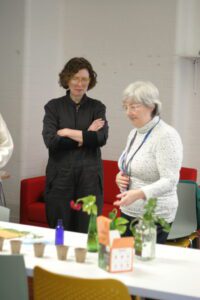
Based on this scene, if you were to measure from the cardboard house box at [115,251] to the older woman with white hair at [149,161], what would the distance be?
46 centimetres

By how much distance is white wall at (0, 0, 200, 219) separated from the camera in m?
5.48

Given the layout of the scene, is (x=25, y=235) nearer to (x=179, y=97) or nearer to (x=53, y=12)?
(x=179, y=97)

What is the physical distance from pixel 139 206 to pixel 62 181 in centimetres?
91

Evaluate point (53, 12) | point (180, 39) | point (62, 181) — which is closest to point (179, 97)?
point (180, 39)

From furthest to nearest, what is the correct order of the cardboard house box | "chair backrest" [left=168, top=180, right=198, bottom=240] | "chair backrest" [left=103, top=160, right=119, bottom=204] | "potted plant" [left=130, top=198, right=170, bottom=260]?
"chair backrest" [left=103, top=160, right=119, bottom=204]
"chair backrest" [left=168, top=180, right=198, bottom=240]
"potted plant" [left=130, top=198, right=170, bottom=260]
the cardboard house box

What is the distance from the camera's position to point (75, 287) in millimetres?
1954

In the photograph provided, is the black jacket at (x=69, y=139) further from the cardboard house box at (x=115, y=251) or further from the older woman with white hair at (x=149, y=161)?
the cardboard house box at (x=115, y=251)

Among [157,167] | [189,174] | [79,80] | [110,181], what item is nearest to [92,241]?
[157,167]

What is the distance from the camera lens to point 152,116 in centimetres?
305

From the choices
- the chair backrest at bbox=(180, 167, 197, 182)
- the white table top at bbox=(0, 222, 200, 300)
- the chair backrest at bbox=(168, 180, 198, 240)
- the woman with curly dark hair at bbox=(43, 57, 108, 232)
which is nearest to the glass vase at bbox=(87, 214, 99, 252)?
the white table top at bbox=(0, 222, 200, 300)

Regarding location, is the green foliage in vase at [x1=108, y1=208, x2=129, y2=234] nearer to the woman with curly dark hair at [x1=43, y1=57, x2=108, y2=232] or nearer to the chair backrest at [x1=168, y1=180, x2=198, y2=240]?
Answer: the woman with curly dark hair at [x1=43, y1=57, x2=108, y2=232]

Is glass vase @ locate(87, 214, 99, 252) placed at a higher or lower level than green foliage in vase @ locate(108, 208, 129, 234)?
lower

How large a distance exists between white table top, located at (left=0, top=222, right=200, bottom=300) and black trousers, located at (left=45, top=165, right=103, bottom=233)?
88 cm

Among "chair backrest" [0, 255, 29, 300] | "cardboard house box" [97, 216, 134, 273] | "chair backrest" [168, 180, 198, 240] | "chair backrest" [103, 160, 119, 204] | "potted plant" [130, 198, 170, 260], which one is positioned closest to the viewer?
"chair backrest" [0, 255, 29, 300]
